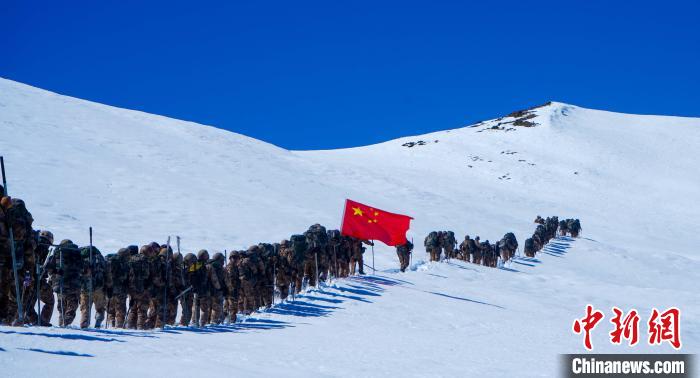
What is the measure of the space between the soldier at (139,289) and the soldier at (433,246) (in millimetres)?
14450

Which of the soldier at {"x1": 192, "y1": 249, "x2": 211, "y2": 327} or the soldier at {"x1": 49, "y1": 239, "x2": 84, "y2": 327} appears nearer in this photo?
the soldier at {"x1": 49, "y1": 239, "x2": 84, "y2": 327}

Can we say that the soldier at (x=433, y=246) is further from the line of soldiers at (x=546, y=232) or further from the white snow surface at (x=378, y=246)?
the line of soldiers at (x=546, y=232)

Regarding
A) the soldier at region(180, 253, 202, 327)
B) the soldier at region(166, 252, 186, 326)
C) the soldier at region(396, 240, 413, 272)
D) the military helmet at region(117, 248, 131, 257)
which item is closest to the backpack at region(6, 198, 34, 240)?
the military helmet at region(117, 248, 131, 257)

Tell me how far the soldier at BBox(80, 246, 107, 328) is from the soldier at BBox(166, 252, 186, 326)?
1209 mm

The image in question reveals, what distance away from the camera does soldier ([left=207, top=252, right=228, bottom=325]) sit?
13562 mm

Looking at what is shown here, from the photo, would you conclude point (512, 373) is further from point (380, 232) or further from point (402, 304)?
point (380, 232)

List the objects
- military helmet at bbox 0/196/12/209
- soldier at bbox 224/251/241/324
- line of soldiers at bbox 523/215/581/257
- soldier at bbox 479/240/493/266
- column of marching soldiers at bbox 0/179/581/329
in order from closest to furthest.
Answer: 1. military helmet at bbox 0/196/12/209
2. column of marching soldiers at bbox 0/179/581/329
3. soldier at bbox 224/251/241/324
4. soldier at bbox 479/240/493/266
5. line of soldiers at bbox 523/215/581/257

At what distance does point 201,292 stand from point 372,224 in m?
7.89

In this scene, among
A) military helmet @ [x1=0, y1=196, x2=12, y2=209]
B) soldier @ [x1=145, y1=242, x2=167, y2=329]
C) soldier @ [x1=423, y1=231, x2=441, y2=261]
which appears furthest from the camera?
soldier @ [x1=423, y1=231, x2=441, y2=261]

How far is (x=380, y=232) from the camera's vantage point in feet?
67.6

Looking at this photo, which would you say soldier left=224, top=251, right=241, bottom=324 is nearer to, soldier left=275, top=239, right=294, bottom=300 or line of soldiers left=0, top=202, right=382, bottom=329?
line of soldiers left=0, top=202, right=382, bottom=329

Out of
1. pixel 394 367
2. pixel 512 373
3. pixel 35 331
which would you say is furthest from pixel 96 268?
pixel 512 373

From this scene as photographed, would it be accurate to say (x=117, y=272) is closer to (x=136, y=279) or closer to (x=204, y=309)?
(x=136, y=279)

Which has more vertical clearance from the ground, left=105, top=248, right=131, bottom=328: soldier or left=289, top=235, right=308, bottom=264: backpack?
left=289, top=235, right=308, bottom=264: backpack
